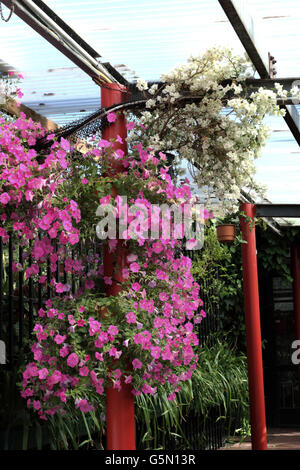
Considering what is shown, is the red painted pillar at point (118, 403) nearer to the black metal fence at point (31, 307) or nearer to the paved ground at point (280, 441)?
the black metal fence at point (31, 307)

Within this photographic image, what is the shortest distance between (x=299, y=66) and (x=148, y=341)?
211 cm

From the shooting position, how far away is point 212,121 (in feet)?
11.8

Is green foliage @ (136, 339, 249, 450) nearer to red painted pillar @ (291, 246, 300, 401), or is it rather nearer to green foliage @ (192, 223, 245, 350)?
green foliage @ (192, 223, 245, 350)

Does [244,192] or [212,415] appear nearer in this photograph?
[244,192]

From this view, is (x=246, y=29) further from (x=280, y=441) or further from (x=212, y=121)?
(x=280, y=441)

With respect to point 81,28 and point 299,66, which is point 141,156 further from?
point 299,66

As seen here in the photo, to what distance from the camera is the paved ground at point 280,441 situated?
753cm

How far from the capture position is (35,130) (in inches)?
139

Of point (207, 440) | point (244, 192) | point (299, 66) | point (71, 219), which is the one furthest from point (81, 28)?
point (207, 440)

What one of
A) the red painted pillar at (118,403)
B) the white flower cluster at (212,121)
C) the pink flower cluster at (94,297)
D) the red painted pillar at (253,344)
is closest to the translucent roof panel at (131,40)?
the white flower cluster at (212,121)

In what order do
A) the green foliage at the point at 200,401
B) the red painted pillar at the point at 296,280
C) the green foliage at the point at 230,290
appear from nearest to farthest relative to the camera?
the green foliage at the point at 200,401 → the green foliage at the point at 230,290 → the red painted pillar at the point at 296,280

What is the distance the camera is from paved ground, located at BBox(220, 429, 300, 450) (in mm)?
7533

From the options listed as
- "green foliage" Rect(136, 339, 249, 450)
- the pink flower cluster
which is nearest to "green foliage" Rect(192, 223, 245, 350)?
"green foliage" Rect(136, 339, 249, 450)

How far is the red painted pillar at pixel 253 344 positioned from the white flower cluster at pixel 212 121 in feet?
9.39
